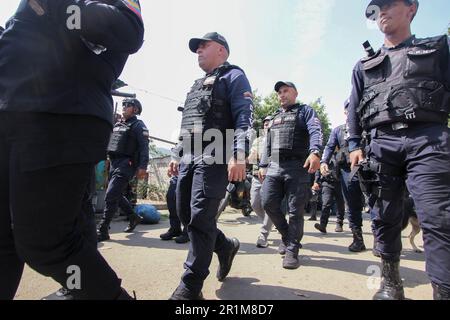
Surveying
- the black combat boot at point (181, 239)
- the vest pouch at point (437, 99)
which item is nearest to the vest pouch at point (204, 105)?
the vest pouch at point (437, 99)

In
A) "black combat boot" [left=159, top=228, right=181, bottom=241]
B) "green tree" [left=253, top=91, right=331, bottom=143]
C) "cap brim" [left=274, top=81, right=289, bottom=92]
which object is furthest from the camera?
"green tree" [left=253, top=91, right=331, bottom=143]

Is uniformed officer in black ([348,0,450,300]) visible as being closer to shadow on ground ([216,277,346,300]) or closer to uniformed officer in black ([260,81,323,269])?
shadow on ground ([216,277,346,300])

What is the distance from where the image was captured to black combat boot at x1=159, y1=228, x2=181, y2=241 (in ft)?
15.6

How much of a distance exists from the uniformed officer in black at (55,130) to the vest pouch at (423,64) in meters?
1.94

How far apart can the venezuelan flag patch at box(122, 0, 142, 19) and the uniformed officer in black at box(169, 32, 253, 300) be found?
1.14m

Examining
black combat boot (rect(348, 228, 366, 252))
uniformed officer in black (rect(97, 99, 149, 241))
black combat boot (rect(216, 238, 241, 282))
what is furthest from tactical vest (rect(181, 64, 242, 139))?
black combat boot (rect(348, 228, 366, 252))

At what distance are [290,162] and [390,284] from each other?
1.80 m

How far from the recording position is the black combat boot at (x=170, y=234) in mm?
4752

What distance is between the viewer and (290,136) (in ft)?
12.7

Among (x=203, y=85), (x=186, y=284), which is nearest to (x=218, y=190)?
(x=186, y=284)

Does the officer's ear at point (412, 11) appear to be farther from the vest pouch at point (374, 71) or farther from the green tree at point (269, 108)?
the green tree at point (269, 108)

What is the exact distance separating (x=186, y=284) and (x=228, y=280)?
73cm

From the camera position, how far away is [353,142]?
2.76 metres

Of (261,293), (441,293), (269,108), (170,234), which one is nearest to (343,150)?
(170,234)
